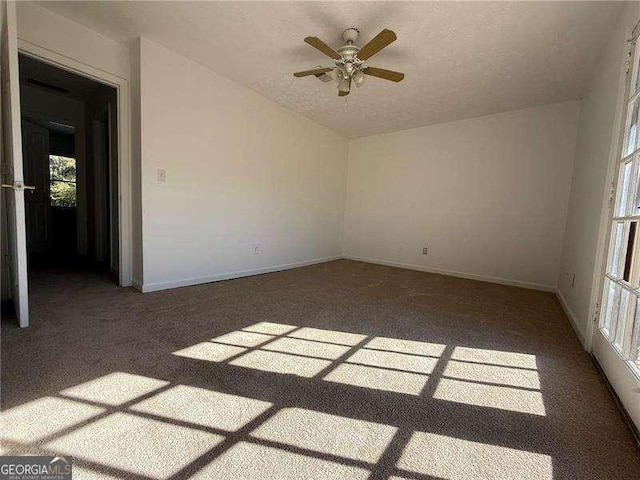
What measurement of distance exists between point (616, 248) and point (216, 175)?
143 inches

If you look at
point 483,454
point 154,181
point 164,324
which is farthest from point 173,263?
point 483,454

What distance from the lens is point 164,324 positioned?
221 centimetres

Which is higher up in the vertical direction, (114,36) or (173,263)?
(114,36)

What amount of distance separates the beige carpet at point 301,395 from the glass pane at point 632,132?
4.54 ft

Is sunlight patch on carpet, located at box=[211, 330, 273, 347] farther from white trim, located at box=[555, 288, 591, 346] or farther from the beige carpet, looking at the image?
white trim, located at box=[555, 288, 591, 346]

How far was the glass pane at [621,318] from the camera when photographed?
1.58 m

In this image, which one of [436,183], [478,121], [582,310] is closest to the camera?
[582,310]

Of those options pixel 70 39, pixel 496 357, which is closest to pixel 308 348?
pixel 496 357

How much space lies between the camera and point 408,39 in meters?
2.50

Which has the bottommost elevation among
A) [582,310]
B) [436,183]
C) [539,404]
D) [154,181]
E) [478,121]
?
[539,404]

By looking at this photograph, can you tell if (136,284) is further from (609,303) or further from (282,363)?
(609,303)

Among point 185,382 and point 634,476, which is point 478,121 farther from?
point 185,382

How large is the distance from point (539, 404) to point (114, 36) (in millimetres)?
4338

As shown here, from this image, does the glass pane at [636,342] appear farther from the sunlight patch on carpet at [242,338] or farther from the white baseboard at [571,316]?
the sunlight patch on carpet at [242,338]
